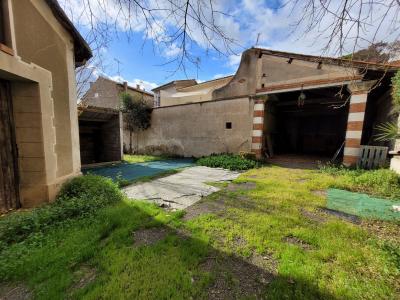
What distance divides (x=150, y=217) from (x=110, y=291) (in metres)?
1.44

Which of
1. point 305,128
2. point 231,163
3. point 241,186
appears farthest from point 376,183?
point 305,128

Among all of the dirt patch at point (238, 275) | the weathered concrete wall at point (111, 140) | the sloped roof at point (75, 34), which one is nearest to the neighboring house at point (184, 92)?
the weathered concrete wall at point (111, 140)

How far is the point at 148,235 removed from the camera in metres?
2.48

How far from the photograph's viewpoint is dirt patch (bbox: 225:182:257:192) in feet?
14.9

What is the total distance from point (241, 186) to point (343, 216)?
7.41 ft

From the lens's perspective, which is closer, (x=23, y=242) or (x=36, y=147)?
(x=23, y=242)

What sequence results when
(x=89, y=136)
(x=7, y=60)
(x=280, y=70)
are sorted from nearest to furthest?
(x=7, y=60) → (x=280, y=70) → (x=89, y=136)

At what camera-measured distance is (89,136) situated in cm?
930

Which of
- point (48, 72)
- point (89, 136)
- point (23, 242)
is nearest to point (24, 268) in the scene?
point (23, 242)

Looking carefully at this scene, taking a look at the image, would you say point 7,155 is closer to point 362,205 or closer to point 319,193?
point 319,193

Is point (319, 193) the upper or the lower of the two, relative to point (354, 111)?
lower

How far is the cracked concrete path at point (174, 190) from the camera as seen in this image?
378 centimetres

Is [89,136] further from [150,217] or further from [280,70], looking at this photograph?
[280,70]

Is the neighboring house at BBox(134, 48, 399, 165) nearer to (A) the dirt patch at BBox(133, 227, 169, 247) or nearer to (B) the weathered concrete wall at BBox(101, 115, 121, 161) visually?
(B) the weathered concrete wall at BBox(101, 115, 121, 161)
